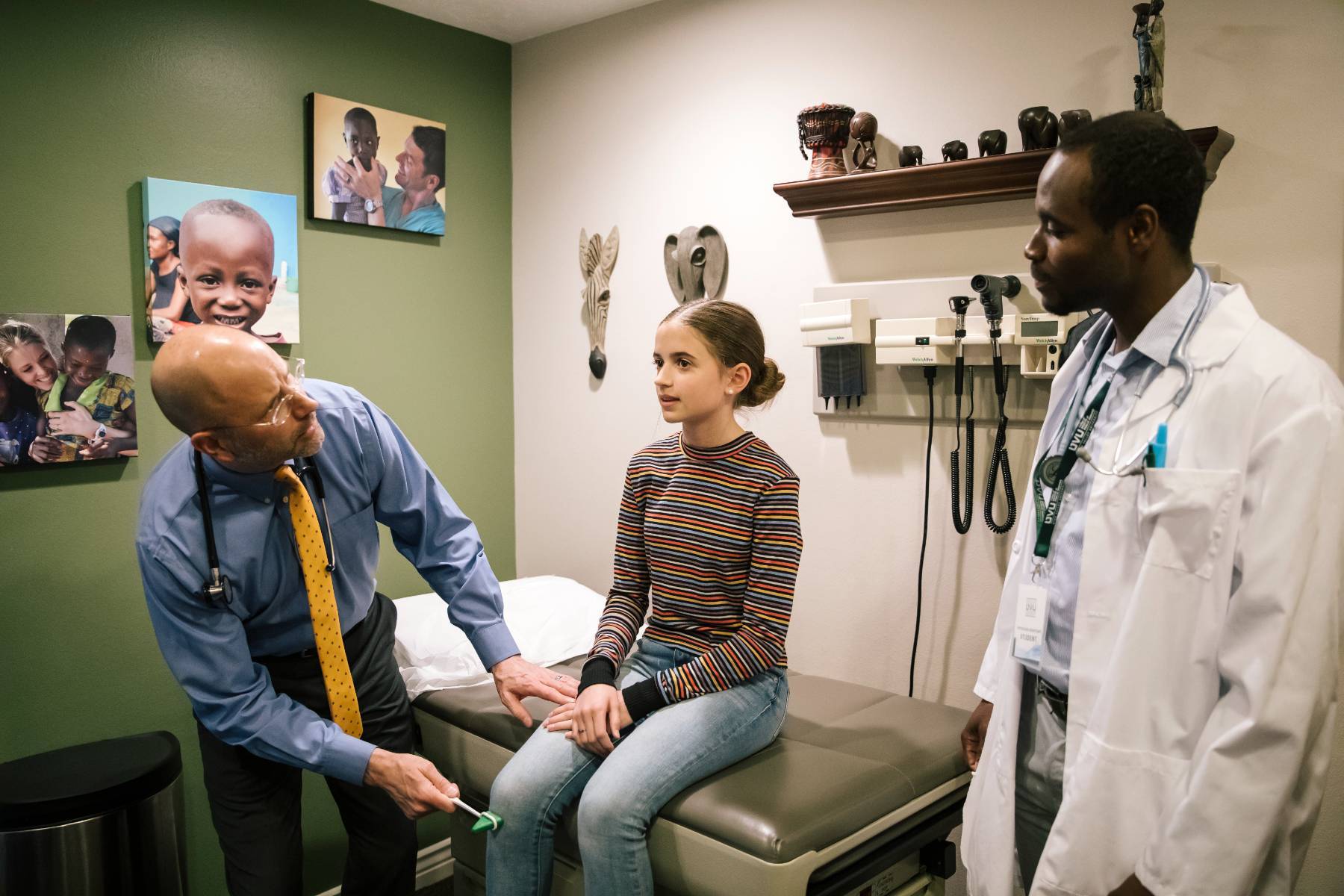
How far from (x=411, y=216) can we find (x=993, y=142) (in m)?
1.76

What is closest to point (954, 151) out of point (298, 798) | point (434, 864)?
point (298, 798)

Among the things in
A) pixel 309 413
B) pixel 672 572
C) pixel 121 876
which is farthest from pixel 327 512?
pixel 121 876

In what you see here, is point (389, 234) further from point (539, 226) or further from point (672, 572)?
point (672, 572)

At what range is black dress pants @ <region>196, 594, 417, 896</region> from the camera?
1.93 metres

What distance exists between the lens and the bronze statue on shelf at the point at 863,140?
97.7 inches

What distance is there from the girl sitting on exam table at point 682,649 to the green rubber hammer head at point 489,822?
0.02 meters

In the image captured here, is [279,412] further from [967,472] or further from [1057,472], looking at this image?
[967,472]

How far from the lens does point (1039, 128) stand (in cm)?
216

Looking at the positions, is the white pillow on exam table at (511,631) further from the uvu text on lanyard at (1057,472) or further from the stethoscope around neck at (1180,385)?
the stethoscope around neck at (1180,385)

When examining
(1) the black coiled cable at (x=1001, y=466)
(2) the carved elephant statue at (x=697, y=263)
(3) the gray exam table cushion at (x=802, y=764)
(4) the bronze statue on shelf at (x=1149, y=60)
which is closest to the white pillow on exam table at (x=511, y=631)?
(3) the gray exam table cushion at (x=802, y=764)

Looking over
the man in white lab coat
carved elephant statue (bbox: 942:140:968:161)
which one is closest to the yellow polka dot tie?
the man in white lab coat

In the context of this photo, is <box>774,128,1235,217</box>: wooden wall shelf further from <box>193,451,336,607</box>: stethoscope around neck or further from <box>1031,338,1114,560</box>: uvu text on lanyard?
<box>193,451,336,607</box>: stethoscope around neck

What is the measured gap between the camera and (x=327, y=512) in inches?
77.3

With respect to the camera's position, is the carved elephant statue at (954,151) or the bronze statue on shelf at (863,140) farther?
the bronze statue on shelf at (863,140)
